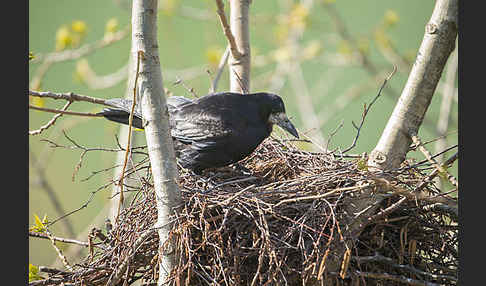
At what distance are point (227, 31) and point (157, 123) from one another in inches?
56.1

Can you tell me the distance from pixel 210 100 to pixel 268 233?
1508mm

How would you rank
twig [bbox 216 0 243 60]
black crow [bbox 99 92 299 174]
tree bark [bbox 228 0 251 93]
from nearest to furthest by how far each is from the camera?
1. twig [bbox 216 0 243 60]
2. black crow [bbox 99 92 299 174]
3. tree bark [bbox 228 0 251 93]

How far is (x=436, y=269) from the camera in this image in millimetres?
3064

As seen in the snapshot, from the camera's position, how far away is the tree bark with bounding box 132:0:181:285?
248 cm

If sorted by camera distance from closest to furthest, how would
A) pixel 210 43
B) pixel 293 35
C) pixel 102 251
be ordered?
pixel 102 251
pixel 293 35
pixel 210 43

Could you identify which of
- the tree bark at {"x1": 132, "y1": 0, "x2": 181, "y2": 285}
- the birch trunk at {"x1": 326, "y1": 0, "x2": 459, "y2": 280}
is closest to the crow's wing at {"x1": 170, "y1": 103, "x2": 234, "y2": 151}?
the tree bark at {"x1": 132, "y1": 0, "x2": 181, "y2": 285}

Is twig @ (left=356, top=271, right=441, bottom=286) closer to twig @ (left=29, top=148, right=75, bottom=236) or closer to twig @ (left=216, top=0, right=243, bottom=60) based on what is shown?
twig @ (left=216, top=0, right=243, bottom=60)

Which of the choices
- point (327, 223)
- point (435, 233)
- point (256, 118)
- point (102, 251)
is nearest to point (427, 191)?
point (435, 233)

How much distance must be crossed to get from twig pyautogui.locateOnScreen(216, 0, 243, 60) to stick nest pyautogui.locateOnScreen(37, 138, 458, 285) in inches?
48.0

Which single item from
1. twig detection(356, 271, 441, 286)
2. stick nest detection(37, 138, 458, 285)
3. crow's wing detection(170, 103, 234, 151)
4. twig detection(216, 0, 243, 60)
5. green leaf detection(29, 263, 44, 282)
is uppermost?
twig detection(216, 0, 243, 60)

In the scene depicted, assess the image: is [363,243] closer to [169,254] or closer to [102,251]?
[169,254]

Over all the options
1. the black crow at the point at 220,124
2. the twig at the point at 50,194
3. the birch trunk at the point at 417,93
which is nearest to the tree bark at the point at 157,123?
the birch trunk at the point at 417,93

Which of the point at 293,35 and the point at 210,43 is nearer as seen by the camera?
the point at 293,35

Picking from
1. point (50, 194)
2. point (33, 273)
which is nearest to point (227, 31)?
point (33, 273)
